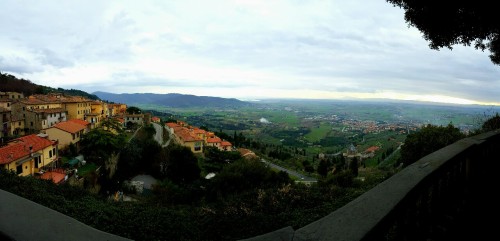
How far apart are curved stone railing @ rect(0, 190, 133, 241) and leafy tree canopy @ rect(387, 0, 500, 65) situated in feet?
20.6

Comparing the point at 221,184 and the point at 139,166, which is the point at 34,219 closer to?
the point at 221,184

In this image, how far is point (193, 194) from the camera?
1905cm

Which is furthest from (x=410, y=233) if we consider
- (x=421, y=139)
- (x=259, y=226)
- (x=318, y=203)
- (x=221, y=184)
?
(x=421, y=139)

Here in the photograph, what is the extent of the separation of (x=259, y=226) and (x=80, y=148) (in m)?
27.3

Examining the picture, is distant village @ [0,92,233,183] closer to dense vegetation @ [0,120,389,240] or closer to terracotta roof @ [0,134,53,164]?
terracotta roof @ [0,134,53,164]

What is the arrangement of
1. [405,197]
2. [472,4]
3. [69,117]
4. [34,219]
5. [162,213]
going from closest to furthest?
[34,219] < [405,197] < [472,4] < [162,213] < [69,117]

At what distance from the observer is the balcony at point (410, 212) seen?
4.06ft

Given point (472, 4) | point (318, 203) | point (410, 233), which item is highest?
point (472, 4)

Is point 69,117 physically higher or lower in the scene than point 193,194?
higher

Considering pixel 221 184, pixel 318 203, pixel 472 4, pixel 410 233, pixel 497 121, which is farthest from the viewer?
→ pixel 221 184

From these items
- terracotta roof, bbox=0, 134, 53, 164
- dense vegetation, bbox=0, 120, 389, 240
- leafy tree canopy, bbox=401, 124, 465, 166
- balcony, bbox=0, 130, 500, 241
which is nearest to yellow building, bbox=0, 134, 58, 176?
terracotta roof, bbox=0, 134, 53, 164

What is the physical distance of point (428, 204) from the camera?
1924mm

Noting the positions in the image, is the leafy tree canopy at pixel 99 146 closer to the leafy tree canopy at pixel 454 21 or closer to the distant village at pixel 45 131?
the distant village at pixel 45 131

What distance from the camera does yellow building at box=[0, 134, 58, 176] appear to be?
18.4 m
